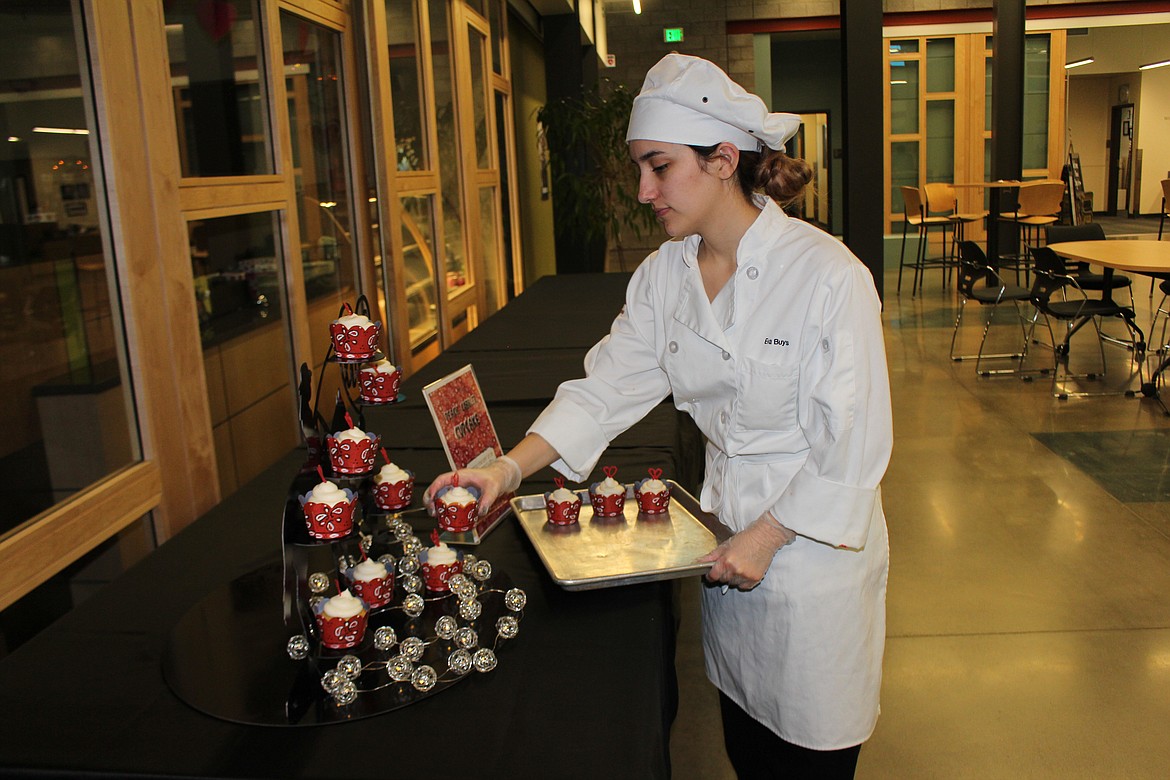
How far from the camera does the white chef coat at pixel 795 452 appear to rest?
143 cm

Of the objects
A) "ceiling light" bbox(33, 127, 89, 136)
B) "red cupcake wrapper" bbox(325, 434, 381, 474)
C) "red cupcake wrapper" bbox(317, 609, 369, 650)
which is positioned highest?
"ceiling light" bbox(33, 127, 89, 136)

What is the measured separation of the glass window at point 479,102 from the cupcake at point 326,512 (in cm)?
609

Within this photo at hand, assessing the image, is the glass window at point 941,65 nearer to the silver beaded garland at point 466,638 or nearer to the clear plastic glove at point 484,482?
the clear plastic glove at point 484,482

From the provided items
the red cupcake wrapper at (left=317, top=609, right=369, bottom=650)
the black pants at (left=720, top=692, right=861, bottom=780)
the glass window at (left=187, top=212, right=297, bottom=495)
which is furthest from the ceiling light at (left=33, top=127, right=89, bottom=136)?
the black pants at (left=720, top=692, right=861, bottom=780)

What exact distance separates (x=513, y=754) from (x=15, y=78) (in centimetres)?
169

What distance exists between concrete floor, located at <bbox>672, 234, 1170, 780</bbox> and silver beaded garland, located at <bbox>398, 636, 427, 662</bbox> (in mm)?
1310

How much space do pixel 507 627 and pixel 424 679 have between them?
16 centimetres

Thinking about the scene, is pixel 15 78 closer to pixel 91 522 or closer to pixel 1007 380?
pixel 91 522

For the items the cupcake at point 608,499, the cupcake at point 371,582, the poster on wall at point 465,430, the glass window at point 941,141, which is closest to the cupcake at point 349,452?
the cupcake at point 371,582

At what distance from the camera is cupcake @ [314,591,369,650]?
4.22ft

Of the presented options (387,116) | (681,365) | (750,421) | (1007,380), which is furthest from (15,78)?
(1007,380)

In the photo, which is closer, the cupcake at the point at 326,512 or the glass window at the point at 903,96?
the cupcake at the point at 326,512

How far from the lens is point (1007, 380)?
21.0 ft

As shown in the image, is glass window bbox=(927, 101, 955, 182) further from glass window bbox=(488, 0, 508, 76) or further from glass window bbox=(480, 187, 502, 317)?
glass window bbox=(480, 187, 502, 317)
